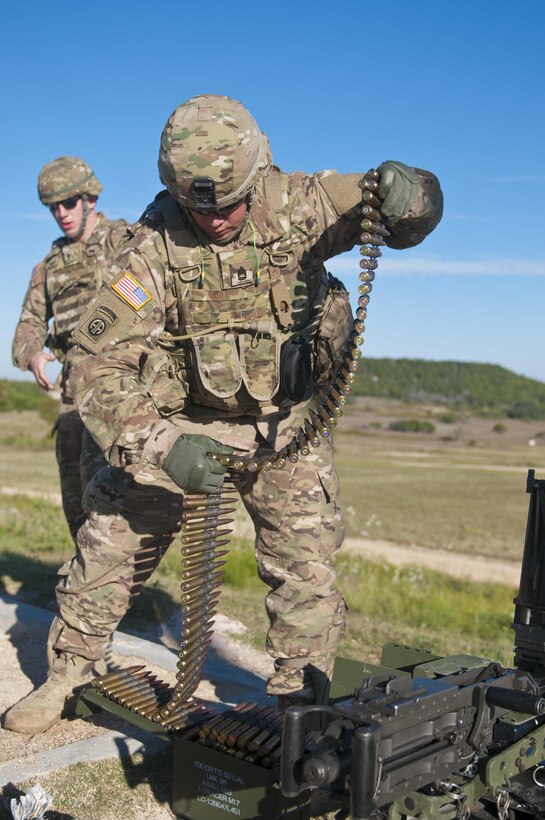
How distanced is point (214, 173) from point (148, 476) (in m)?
1.51

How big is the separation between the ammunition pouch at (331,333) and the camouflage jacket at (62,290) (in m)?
2.92

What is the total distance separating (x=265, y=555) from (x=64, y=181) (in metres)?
3.90

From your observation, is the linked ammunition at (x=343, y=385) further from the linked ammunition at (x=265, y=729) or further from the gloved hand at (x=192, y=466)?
the linked ammunition at (x=265, y=729)

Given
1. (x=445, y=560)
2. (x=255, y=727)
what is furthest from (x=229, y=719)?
(x=445, y=560)

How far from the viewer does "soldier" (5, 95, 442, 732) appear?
4270 millimetres

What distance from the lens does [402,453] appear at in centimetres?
4319

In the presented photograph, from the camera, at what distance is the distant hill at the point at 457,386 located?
69.2m

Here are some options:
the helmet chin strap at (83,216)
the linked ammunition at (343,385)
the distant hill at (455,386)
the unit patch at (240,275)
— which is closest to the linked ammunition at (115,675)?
the linked ammunition at (343,385)

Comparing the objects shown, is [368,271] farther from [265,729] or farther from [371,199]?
[265,729]

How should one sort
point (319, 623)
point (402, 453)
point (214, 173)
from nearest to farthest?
point (214, 173)
point (319, 623)
point (402, 453)

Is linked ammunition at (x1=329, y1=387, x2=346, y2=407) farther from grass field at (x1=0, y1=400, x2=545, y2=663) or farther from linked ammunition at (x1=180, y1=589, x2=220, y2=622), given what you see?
grass field at (x1=0, y1=400, x2=545, y2=663)

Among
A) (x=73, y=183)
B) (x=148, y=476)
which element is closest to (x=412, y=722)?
(x=148, y=476)

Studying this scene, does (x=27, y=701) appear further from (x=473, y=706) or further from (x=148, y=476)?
(x=473, y=706)

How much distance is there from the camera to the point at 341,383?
4.62 meters
